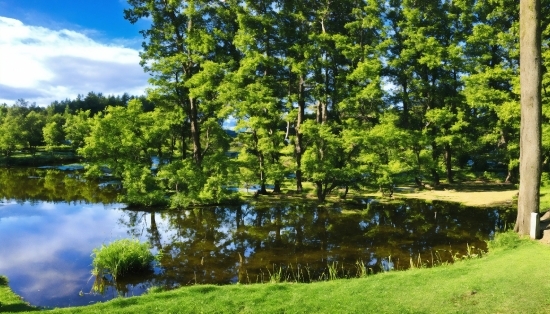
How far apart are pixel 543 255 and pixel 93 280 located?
53.5 ft

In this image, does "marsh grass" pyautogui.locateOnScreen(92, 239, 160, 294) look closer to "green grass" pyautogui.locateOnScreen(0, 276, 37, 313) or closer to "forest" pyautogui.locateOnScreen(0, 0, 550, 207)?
"green grass" pyautogui.locateOnScreen(0, 276, 37, 313)

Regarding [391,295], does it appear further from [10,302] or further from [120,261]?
[10,302]

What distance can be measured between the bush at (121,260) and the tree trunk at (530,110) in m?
15.5

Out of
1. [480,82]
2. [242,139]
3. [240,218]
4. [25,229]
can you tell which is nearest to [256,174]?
[242,139]

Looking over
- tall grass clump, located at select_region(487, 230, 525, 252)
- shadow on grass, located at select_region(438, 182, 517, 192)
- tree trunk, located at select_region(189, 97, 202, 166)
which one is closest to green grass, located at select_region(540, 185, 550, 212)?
shadow on grass, located at select_region(438, 182, 517, 192)

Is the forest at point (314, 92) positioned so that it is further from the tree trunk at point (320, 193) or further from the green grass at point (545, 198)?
the green grass at point (545, 198)

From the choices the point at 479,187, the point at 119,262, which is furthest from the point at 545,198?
the point at 119,262

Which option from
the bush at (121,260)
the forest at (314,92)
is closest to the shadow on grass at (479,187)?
the forest at (314,92)

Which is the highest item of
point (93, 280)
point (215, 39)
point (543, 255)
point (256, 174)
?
point (215, 39)

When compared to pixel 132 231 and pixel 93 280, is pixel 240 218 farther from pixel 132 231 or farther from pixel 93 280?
pixel 93 280

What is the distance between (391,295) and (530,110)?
32.3 feet

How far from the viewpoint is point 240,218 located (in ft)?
81.4

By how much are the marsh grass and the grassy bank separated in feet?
14.8

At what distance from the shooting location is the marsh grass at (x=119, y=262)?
14859 millimetres
